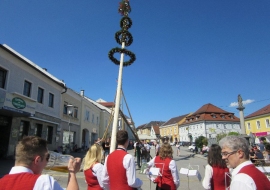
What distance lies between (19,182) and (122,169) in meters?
1.63

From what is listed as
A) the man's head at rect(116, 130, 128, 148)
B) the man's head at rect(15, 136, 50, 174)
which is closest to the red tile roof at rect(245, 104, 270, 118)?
the man's head at rect(116, 130, 128, 148)

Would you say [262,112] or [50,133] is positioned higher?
[262,112]

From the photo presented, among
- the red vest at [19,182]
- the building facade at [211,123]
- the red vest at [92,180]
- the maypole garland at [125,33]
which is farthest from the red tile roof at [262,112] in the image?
the red vest at [19,182]

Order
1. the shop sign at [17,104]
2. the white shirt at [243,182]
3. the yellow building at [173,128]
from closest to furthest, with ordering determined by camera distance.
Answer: the white shirt at [243,182] < the shop sign at [17,104] < the yellow building at [173,128]

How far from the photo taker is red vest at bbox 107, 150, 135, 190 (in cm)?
296

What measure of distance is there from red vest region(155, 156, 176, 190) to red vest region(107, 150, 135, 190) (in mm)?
1398

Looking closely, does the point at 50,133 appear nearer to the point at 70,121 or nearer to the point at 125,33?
the point at 70,121

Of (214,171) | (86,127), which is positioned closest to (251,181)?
(214,171)

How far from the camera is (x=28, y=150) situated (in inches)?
68.2

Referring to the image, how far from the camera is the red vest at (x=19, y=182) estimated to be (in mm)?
1549

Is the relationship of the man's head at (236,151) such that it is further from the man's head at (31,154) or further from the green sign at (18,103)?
the green sign at (18,103)

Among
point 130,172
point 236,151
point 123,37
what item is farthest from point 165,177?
point 123,37

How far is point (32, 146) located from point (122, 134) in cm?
172

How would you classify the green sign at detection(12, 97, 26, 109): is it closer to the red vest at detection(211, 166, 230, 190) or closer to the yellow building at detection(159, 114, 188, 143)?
the red vest at detection(211, 166, 230, 190)
